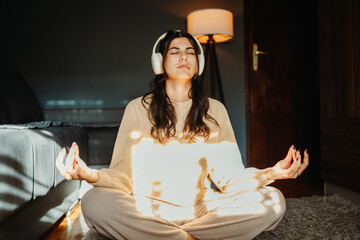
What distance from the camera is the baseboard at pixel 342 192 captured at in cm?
189

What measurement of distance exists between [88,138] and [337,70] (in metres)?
1.79

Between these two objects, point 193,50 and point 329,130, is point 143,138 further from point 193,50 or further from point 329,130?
point 329,130

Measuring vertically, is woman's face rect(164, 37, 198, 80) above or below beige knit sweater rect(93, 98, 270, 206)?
above

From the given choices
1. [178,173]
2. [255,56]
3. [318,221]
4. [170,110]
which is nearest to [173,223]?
[178,173]

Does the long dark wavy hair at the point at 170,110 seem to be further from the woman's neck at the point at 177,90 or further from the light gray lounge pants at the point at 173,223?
the light gray lounge pants at the point at 173,223

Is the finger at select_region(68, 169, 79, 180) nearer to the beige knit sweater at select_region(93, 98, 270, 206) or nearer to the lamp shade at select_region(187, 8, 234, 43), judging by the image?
the beige knit sweater at select_region(93, 98, 270, 206)

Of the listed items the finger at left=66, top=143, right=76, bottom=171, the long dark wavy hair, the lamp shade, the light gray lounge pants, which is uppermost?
the lamp shade

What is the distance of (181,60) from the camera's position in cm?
131

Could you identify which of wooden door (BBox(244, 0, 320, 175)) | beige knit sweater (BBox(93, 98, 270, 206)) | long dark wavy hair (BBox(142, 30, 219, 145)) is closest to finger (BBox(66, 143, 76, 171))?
beige knit sweater (BBox(93, 98, 270, 206))

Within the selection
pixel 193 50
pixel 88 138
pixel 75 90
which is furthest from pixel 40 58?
pixel 193 50

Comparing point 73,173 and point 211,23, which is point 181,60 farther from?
point 211,23

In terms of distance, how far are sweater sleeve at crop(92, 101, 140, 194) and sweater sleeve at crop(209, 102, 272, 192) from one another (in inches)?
14.3

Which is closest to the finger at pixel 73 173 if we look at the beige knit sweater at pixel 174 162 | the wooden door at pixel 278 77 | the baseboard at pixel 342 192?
the beige knit sweater at pixel 174 162

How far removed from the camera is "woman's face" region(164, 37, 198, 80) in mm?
1321
